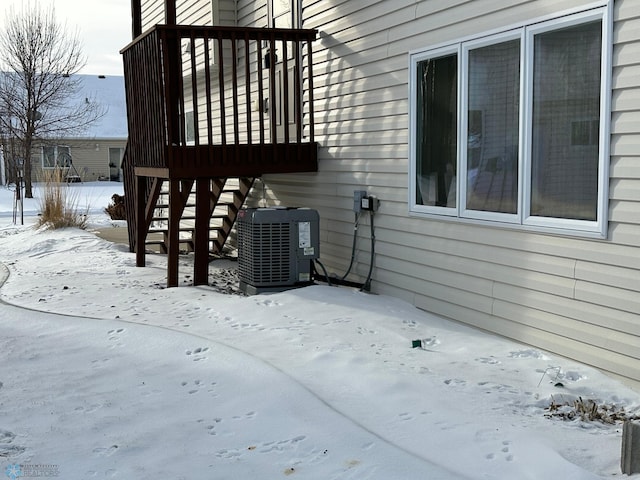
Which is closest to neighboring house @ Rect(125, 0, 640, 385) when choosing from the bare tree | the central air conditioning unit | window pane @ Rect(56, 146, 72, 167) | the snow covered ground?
the snow covered ground

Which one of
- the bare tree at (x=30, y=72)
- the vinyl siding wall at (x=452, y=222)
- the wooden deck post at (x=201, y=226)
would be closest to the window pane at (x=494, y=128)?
the vinyl siding wall at (x=452, y=222)

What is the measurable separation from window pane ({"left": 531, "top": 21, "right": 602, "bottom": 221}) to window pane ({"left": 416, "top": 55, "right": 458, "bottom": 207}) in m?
0.98

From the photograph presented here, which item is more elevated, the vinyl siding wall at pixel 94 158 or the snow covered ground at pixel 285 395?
the vinyl siding wall at pixel 94 158

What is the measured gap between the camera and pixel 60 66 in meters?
25.1

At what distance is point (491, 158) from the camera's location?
5.37 meters

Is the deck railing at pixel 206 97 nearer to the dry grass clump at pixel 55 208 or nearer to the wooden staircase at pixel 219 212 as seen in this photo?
the wooden staircase at pixel 219 212

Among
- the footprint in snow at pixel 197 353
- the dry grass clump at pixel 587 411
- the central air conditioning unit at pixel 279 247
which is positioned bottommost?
the dry grass clump at pixel 587 411

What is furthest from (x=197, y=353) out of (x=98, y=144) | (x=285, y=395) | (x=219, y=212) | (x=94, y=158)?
(x=94, y=158)

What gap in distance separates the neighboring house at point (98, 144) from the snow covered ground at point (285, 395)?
27550mm

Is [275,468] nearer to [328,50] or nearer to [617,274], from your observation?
[617,274]

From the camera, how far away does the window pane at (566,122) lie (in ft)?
14.6

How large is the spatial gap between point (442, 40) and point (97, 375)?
3.55 metres

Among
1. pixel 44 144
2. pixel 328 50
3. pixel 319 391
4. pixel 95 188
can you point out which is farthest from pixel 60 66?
pixel 319 391

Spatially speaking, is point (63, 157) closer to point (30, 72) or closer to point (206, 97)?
point (30, 72)
